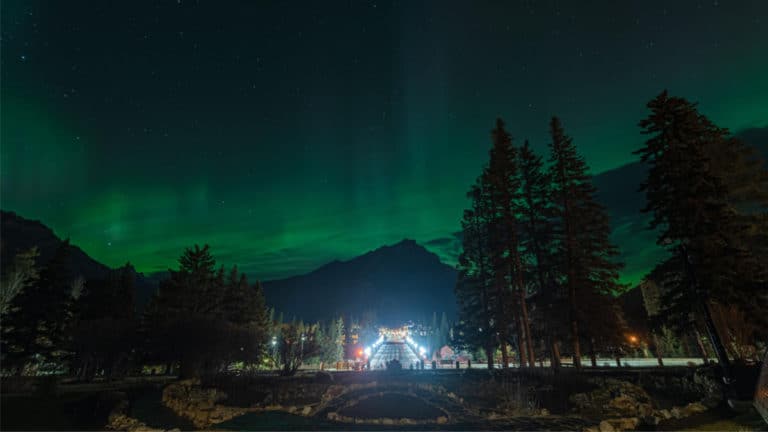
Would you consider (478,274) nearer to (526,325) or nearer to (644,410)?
(526,325)

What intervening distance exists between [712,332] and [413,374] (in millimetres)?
18173

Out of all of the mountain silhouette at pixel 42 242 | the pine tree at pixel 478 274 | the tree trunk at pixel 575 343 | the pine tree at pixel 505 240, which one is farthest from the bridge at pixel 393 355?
the mountain silhouette at pixel 42 242

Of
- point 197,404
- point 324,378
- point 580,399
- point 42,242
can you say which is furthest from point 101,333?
point 42,242

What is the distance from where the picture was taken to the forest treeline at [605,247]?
16.5 metres

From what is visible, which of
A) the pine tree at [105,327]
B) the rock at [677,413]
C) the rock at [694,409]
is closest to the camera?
the rock at [677,413]

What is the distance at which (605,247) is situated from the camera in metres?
26.4

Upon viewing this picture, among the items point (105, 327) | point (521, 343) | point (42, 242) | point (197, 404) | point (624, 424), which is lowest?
point (197, 404)

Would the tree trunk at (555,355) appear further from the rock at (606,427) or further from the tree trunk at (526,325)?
the rock at (606,427)

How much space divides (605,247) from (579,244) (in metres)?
2.17

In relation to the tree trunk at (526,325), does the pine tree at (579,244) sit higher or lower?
higher

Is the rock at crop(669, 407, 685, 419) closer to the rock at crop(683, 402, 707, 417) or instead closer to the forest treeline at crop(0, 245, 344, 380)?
the rock at crop(683, 402, 707, 417)

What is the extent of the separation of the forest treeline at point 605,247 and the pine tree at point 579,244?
75 millimetres

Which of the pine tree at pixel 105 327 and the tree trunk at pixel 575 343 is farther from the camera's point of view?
the pine tree at pixel 105 327

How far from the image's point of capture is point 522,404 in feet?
54.0
